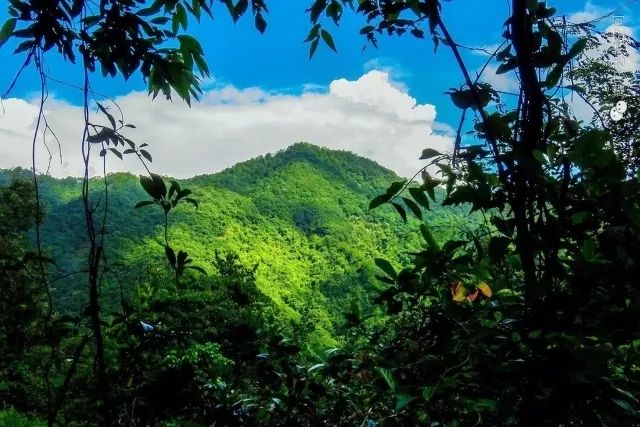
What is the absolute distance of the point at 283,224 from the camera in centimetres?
6775

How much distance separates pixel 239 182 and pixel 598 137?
7352 centimetres

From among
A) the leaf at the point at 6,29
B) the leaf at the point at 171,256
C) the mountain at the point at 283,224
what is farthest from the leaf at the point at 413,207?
the mountain at the point at 283,224

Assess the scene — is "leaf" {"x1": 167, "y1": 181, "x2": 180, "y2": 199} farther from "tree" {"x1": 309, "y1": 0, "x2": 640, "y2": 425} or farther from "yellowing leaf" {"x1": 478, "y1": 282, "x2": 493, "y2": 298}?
"yellowing leaf" {"x1": 478, "y1": 282, "x2": 493, "y2": 298}

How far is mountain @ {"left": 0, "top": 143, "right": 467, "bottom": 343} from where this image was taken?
48875mm

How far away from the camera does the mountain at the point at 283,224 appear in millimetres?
48875

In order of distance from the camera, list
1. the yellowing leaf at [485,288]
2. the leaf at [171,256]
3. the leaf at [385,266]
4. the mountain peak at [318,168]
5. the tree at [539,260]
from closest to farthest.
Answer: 1. the tree at [539,260]
2. the yellowing leaf at [485,288]
3. the leaf at [385,266]
4. the leaf at [171,256]
5. the mountain peak at [318,168]

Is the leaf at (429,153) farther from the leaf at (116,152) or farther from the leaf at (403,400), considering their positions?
the leaf at (116,152)

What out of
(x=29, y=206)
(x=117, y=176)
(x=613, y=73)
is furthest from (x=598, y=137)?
(x=117, y=176)

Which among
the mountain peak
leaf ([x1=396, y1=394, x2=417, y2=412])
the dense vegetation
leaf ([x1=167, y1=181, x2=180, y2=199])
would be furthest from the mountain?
leaf ([x1=396, y1=394, x2=417, y2=412])

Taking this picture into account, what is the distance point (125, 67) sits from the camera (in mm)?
1211

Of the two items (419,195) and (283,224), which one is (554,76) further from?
(283,224)

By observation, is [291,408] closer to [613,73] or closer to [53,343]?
[53,343]

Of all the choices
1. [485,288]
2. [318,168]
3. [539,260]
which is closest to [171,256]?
[485,288]

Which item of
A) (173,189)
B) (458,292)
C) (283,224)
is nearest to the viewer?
(458,292)
